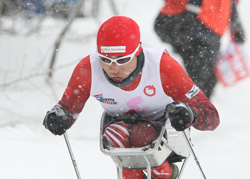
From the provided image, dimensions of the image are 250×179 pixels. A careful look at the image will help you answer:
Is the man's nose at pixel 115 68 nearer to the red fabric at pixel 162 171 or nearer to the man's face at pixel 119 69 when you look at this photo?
the man's face at pixel 119 69

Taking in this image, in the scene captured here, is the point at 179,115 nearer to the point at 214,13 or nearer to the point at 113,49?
the point at 113,49

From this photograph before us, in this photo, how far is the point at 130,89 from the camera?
329 cm

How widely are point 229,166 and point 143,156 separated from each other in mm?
2792

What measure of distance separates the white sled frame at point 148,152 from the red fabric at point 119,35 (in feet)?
1.81

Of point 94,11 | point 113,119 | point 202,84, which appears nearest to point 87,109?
point 94,11

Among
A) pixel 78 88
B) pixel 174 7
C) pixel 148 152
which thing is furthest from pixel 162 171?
pixel 174 7

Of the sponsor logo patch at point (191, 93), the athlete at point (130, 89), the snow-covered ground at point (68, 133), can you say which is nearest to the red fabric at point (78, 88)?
the athlete at point (130, 89)

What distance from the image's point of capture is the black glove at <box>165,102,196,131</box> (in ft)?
9.38

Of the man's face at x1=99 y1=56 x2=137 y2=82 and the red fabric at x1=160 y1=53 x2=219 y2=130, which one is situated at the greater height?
the man's face at x1=99 y1=56 x2=137 y2=82

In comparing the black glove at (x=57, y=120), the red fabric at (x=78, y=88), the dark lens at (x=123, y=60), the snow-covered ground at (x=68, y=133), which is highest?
the dark lens at (x=123, y=60)

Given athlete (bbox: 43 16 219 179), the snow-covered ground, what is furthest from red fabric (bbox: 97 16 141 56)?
the snow-covered ground

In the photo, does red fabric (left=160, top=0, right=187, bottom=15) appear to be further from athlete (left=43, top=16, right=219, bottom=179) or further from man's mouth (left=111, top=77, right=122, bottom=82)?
man's mouth (left=111, top=77, right=122, bottom=82)

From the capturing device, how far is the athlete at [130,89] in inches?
119

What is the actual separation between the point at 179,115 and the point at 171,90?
0.41 meters
